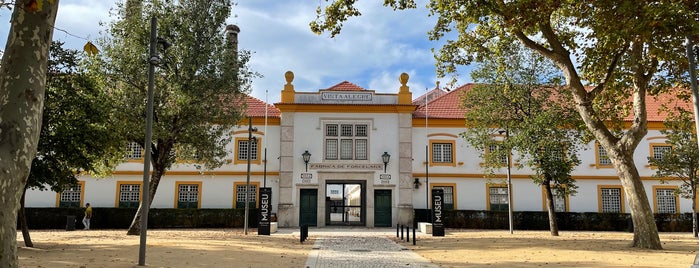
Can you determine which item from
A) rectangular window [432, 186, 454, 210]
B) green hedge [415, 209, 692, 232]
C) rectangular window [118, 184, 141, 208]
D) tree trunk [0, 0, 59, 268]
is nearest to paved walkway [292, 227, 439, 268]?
tree trunk [0, 0, 59, 268]

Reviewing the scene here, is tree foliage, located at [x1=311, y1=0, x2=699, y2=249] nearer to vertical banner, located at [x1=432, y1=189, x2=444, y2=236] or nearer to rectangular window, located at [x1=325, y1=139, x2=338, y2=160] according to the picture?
vertical banner, located at [x1=432, y1=189, x2=444, y2=236]

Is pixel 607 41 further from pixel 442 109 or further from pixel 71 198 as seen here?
pixel 71 198

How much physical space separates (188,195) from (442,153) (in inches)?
553

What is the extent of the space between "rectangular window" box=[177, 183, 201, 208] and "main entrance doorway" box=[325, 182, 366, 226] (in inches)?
277

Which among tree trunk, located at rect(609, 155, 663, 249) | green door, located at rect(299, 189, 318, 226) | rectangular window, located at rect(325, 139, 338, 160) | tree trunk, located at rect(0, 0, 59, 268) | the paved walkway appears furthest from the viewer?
rectangular window, located at rect(325, 139, 338, 160)

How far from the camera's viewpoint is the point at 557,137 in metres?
21.8

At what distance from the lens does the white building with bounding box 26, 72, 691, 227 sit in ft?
91.5

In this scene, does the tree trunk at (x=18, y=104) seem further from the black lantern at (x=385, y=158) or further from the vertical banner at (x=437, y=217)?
the black lantern at (x=385, y=158)

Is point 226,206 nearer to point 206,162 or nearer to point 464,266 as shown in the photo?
point 206,162

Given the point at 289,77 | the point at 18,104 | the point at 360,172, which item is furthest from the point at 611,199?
the point at 18,104

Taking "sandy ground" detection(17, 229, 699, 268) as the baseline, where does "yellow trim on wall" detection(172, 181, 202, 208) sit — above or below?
above

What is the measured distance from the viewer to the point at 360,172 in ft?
91.9

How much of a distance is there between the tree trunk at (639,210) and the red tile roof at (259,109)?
1838 cm

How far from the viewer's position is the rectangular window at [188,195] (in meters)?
28.6
